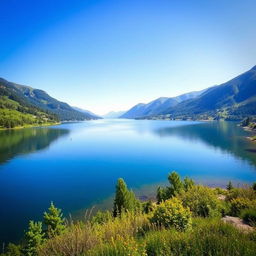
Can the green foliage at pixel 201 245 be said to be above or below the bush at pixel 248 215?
above

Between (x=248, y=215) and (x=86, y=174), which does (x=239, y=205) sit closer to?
(x=248, y=215)

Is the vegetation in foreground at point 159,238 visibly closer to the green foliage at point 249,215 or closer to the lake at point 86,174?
the green foliage at point 249,215

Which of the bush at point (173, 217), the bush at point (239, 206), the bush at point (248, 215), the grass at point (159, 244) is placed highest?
the grass at point (159, 244)

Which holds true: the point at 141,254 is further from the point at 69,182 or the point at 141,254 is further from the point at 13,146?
the point at 13,146

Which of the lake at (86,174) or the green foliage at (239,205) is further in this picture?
the lake at (86,174)

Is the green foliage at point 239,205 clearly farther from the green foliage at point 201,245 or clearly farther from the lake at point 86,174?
the lake at point 86,174

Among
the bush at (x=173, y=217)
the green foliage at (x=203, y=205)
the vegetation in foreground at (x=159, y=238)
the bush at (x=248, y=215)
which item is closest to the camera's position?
the vegetation in foreground at (x=159, y=238)

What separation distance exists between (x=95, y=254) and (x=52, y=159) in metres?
76.8

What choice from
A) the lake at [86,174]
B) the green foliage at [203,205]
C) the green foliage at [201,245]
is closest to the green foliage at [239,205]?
the green foliage at [203,205]

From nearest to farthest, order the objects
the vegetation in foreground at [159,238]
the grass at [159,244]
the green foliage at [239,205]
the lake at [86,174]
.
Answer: the grass at [159,244], the vegetation in foreground at [159,238], the green foliage at [239,205], the lake at [86,174]

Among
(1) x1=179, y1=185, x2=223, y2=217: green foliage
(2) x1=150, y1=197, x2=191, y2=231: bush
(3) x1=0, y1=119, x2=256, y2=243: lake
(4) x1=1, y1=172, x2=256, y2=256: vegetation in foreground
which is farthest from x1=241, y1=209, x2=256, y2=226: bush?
(3) x1=0, y1=119, x2=256, y2=243: lake

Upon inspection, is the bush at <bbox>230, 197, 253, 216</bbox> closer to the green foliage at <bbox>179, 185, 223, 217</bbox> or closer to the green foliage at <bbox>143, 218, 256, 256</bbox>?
the green foliage at <bbox>179, 185, 223, 217</bbox>

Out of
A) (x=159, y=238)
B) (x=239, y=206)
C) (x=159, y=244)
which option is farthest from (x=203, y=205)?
(x=159, y=244)

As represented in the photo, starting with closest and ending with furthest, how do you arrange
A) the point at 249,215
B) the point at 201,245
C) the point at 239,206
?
the point at 201,245
the point at 249,215
the point at 239,206
